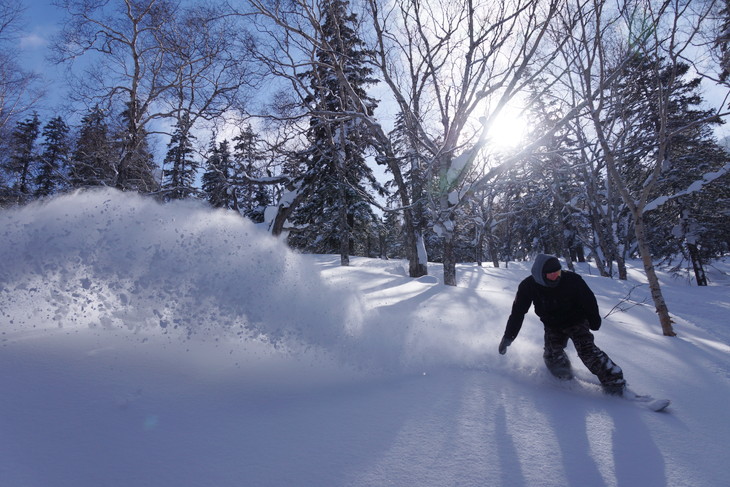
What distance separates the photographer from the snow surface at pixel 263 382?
1.83 m

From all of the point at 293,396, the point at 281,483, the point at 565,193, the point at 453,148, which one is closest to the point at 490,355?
the point at 293,396

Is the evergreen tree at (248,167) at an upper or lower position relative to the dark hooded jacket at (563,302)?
upper

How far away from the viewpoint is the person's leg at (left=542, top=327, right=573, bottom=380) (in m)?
3.33

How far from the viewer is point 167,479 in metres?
1.64

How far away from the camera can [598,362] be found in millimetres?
3123

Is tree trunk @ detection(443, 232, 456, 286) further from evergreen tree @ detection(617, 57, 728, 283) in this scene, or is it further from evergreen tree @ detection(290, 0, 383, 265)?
evergreen tree @ detection(617, 57, 728, 283)

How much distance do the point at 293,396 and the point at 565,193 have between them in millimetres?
22094

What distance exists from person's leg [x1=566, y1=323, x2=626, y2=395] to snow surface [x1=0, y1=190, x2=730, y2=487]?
143mm

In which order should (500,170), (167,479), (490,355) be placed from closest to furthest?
(167,479) < (490,355) < (500,170)

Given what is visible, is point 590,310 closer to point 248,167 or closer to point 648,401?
point 648,401

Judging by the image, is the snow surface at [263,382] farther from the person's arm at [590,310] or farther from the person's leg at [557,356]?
the person's arm at [590,310]

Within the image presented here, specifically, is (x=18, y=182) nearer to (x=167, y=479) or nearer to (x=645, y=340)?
(x=167, y=479)

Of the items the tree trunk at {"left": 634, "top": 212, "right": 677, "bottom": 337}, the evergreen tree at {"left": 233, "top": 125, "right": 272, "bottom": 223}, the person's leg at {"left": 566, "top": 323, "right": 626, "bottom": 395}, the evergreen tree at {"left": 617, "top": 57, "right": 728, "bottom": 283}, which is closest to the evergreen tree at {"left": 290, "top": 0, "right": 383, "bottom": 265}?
the evergreen tree at {"left": 233, "top": 125, "right": 272, "bottom": 223}

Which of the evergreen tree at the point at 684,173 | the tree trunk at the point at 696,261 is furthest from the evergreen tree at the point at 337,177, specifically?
the tree trunk at the point at 696,261
